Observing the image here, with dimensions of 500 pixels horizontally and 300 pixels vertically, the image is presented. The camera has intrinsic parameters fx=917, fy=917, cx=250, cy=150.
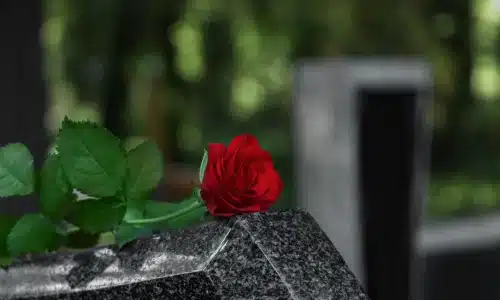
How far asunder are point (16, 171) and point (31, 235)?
2.6 inches

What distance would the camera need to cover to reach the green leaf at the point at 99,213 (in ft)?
2.80

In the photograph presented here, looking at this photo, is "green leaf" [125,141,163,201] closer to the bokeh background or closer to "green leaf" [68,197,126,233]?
"green leaf" [68,197,126,233]

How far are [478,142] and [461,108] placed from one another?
42 cm

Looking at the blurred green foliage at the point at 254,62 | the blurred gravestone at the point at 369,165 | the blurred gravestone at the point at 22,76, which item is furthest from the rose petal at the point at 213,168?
the blurred green foliage at the point at 254,62

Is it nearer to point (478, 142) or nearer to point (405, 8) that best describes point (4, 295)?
point (405, 8)

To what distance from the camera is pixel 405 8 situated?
7.34 meters

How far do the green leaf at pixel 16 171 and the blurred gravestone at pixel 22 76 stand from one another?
122 inches

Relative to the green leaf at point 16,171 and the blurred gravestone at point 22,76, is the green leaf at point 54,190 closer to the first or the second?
the green leaf at point 16,171

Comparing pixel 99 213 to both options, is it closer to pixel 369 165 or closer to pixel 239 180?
pixel 239 180

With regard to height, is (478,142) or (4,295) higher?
(4,295)

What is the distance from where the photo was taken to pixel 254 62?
838cm

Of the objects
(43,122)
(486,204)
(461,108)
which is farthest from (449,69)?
(43,122)

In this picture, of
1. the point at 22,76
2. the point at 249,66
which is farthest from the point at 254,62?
the point at 22,76

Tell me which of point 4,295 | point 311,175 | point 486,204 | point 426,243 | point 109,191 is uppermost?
point 109,191
